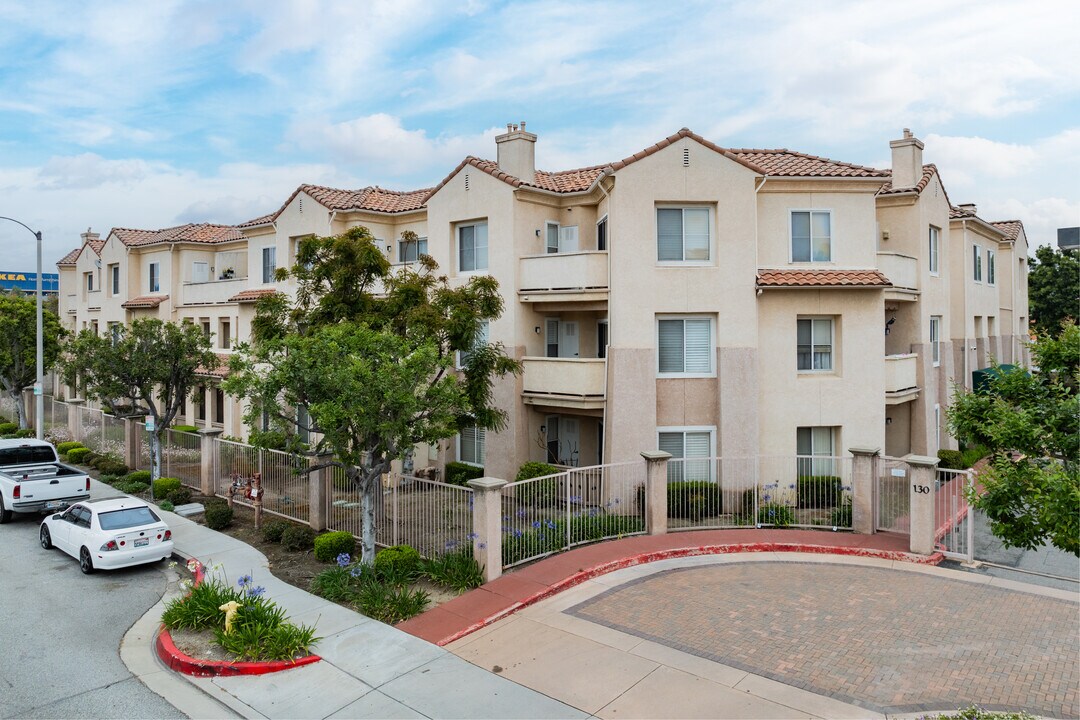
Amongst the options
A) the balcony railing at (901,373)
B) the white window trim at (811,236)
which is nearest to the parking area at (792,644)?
the balcony railing at (901,373)

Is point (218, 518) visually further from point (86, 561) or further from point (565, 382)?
point (565, 382)

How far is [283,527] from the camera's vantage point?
1638 cm

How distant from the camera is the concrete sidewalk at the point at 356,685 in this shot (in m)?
8.73

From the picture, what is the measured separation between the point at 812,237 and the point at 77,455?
2651 cm

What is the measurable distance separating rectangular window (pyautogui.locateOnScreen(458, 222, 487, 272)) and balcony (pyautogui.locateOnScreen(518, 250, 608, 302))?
183 centimetres

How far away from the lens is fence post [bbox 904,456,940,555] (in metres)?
14.0

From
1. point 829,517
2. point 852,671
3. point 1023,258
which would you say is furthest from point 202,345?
point 1023,258

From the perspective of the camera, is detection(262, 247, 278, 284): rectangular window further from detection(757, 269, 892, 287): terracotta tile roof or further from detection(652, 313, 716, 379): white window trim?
detection(757, 269, 892, 287): terracotta tile roof

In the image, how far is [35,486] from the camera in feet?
59.9

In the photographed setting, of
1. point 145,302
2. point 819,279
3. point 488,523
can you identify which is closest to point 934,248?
point 819,279

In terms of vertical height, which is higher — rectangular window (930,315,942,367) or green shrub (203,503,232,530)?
rectangular window (930,315,942,367)

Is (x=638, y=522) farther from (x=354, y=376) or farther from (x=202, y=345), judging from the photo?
(x=202, y=345)

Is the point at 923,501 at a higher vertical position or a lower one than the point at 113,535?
higher

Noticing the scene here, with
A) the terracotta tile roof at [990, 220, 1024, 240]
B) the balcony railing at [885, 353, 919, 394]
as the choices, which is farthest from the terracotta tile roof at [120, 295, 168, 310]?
the terracotta tile roof at [990, 220, 1024, 240]
